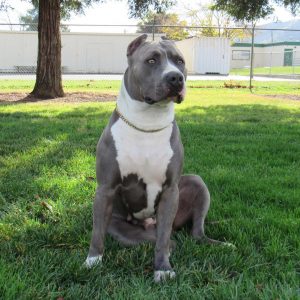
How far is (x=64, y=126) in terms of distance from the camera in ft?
24.9

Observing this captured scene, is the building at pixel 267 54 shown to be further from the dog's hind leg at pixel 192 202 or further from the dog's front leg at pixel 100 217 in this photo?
the dog's front leg at pixel 100 217

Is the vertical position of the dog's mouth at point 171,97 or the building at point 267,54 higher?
the building at point 267,54

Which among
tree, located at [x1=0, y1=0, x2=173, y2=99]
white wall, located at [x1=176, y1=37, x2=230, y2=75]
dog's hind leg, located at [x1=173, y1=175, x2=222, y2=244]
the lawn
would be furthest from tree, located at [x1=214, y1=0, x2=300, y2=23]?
white wall, located at [x1=176, y1=37, x2=230, y2=75]

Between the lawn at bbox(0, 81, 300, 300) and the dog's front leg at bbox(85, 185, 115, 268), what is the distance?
10 cm

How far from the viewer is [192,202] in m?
3.53

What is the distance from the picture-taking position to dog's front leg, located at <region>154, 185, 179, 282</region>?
2.86 m

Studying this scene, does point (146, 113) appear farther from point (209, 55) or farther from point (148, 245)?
point (209, 55)

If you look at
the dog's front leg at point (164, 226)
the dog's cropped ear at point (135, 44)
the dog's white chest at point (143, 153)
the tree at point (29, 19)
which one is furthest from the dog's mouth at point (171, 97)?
the tree at point (29, 19)

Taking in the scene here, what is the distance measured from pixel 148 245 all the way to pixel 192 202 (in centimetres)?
54

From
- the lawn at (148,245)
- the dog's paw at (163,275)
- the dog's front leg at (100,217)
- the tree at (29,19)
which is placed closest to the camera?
the lawn at (148,245)

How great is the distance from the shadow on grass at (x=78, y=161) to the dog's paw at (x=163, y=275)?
0.69 meters

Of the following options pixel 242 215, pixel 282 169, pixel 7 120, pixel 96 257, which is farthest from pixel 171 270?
pixel 7 120

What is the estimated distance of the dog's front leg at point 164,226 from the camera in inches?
113

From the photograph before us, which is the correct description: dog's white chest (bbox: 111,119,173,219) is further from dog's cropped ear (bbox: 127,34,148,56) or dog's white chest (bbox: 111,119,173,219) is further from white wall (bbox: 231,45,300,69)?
white wall (bbox: 231,45,300,69)
